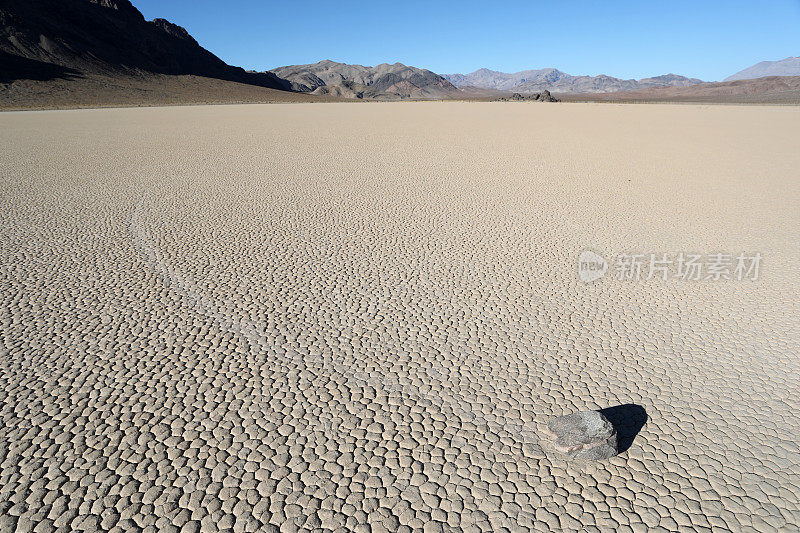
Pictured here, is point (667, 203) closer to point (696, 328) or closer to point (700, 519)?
point (696, 328)

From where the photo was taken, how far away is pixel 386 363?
3.32 meters

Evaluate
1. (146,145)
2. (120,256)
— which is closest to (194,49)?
(146,145)

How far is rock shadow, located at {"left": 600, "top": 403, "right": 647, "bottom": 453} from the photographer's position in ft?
8.39

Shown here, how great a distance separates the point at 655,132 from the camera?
17672mm

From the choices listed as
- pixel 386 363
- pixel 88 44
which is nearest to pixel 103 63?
pixel 88 44

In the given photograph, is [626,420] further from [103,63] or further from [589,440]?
[103,63]

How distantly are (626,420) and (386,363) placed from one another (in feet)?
4.93

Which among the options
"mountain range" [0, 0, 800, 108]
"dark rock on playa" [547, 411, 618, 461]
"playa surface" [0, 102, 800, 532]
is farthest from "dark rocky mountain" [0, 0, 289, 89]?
"dark rock on playa" [547, 411, 618, 461]

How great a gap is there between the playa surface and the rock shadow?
0.04 meters

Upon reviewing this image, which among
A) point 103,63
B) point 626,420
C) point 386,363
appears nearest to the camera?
point 626,420

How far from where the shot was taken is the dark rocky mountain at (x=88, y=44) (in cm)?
5219

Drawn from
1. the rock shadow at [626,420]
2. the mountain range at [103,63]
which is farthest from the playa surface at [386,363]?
the mountain range at [103,63]

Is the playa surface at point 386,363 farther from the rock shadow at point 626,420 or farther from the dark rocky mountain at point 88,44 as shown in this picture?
the dark rocky mountain at point 88,44

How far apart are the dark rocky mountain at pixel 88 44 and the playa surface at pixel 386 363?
177 feet
